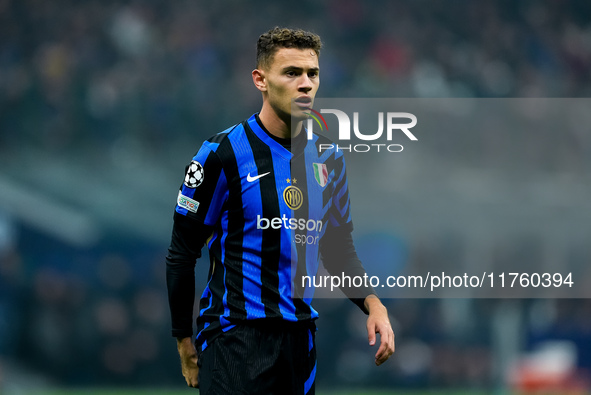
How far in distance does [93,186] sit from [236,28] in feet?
9.14

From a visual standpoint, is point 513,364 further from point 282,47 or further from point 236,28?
point 282,47

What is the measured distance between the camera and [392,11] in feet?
37.0

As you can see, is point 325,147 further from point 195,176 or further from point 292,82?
point 195,176

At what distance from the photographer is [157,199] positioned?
375 inches

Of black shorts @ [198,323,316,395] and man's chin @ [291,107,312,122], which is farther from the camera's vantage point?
man's chin @ [291,107,312,122]

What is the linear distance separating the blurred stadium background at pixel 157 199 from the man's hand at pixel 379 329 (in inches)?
231

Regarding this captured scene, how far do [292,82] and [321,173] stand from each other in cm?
39

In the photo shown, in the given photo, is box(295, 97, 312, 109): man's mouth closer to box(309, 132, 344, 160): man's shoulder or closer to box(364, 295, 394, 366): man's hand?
box(309, 132, 344, 160): man's shoulder

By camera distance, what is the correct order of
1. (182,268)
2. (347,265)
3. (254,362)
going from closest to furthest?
(254,362)
(182,268)
(347,265)

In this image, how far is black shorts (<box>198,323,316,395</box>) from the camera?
3.07 meters

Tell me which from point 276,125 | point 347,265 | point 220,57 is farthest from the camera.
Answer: point 220,57

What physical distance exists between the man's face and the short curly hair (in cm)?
2

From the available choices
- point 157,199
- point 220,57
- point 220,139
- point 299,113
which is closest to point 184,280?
point 220,139

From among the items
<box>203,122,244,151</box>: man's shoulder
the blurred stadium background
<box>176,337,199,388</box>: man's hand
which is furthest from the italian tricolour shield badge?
the blurred stadium background
